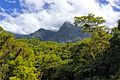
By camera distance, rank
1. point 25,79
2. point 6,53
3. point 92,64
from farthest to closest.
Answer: point 6,53 < point 92,64 < point 25,79

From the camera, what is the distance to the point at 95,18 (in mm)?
56594

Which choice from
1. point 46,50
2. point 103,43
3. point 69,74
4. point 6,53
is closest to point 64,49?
point 46,50

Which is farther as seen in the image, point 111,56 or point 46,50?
point 46,50

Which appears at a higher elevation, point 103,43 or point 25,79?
point 103,43

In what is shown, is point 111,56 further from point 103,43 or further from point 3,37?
point 3,37

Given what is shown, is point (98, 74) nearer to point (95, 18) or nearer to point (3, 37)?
point (95, 18)

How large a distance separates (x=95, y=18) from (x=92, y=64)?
27.1 ft

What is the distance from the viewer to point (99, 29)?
189ft

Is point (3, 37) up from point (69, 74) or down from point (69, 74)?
up

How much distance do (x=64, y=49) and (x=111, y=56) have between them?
6394 cm

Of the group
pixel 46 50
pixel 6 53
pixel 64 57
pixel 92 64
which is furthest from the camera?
A: pixel 46 50

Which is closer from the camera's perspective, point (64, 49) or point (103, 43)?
point (103, 43)

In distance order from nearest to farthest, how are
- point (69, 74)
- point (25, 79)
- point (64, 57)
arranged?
point (25, 79) → point (69, 74) → point (64, 57)

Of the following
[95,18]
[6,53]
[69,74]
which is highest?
[95,18]
